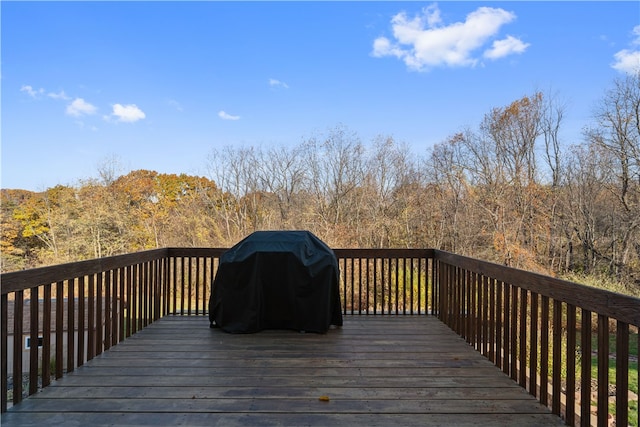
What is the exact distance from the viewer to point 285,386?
2.62 metres

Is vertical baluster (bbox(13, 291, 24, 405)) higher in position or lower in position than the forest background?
lower

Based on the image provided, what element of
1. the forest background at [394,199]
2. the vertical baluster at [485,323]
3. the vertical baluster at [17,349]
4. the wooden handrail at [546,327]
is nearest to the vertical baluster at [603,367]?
the wooden handrail at [546,327]

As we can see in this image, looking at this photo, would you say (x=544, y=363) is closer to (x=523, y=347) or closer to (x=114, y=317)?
(x=523, y=347)

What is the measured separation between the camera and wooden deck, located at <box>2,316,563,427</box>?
2186 millimetres

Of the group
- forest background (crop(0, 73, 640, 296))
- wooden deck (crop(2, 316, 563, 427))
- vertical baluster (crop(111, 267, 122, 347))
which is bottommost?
wooden deck (crop(2, 316, 563, 427))

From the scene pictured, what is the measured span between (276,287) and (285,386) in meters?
1.46

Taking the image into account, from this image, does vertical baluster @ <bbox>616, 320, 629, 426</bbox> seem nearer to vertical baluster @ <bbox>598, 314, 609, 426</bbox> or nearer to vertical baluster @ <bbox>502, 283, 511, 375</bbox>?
vertical baluster @ <bbox>598, 314, 609, 426</bbox>

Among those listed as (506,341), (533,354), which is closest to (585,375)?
(533,354)

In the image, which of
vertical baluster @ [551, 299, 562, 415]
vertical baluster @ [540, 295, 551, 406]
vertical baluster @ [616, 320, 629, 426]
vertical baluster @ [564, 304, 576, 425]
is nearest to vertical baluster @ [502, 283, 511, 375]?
vertical baluster @ [540, 295, 551, 406]

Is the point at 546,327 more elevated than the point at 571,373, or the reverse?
the point at 546,327

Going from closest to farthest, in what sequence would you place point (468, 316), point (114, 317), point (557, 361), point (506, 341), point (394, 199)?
point (557, 361), point (506, 341), point (114, 317), point (468, 316), point (394, 199)

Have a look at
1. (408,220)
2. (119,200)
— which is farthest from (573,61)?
(119,200)

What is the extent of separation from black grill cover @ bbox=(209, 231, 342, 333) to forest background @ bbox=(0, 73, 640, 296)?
720cm

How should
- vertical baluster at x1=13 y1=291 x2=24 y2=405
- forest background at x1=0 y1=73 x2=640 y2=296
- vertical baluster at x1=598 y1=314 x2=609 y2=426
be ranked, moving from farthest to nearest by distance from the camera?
forest background at x1=0 y1=73 x2=640 y2=296 → vertical baluster at x1=13 y1=291 x2=24 y2=405 → vertical baluster at x1=598 y1=314 x2=609 y2=426
